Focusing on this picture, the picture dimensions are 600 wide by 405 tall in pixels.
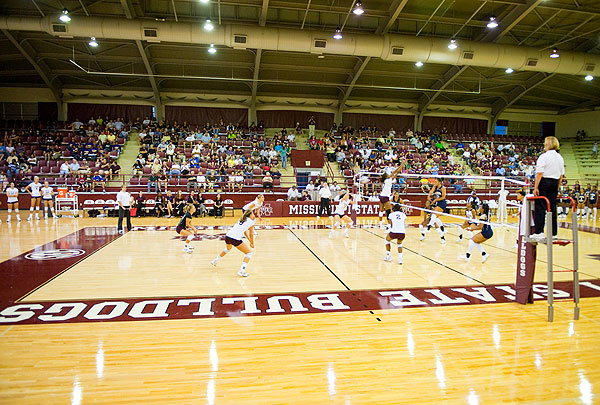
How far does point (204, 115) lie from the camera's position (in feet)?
106

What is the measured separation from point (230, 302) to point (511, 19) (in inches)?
939

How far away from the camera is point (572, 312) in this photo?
6.59 metres

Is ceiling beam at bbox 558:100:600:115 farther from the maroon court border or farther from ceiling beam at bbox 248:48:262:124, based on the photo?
the maroon court border

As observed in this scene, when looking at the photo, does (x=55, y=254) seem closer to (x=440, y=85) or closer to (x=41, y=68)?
(x=41, y=68)

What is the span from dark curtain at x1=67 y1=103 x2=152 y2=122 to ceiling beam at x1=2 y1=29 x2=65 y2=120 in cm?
94

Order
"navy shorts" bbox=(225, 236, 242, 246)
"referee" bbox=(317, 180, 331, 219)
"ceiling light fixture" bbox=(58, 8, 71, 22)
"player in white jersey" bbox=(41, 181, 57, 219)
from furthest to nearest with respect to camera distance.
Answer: "referee" bbox=(317, 180, 331, 219) < "ceiling light fixture" bbox=(58, 8, 71, 22) < "player in white jersey" bbox=(41, 181, 57, 219) < "navy shorts" bbox=(225, 236, 242, 246)

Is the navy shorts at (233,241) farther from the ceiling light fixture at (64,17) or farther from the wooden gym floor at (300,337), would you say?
the ceiling light fixture at (64,17)

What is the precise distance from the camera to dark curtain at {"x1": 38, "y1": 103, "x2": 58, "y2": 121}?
99.5 ft

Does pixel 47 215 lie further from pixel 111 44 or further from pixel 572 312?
pixel 572 312

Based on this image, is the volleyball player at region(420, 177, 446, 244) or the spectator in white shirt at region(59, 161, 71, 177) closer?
the volleyball player at region(420, 177, 446, 244)

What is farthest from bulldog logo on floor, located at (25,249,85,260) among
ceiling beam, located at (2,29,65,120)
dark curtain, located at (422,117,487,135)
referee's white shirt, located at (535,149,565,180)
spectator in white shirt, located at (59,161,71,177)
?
dark curtain, located at (422,117,487,135)

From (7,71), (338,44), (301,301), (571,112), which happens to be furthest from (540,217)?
(571,112)

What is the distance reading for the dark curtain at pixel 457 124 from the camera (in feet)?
119

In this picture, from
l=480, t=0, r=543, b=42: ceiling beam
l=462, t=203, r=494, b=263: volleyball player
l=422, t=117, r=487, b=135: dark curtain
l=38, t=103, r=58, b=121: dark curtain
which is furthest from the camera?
l=422, t=117, r=487, b=135: dark curtain
